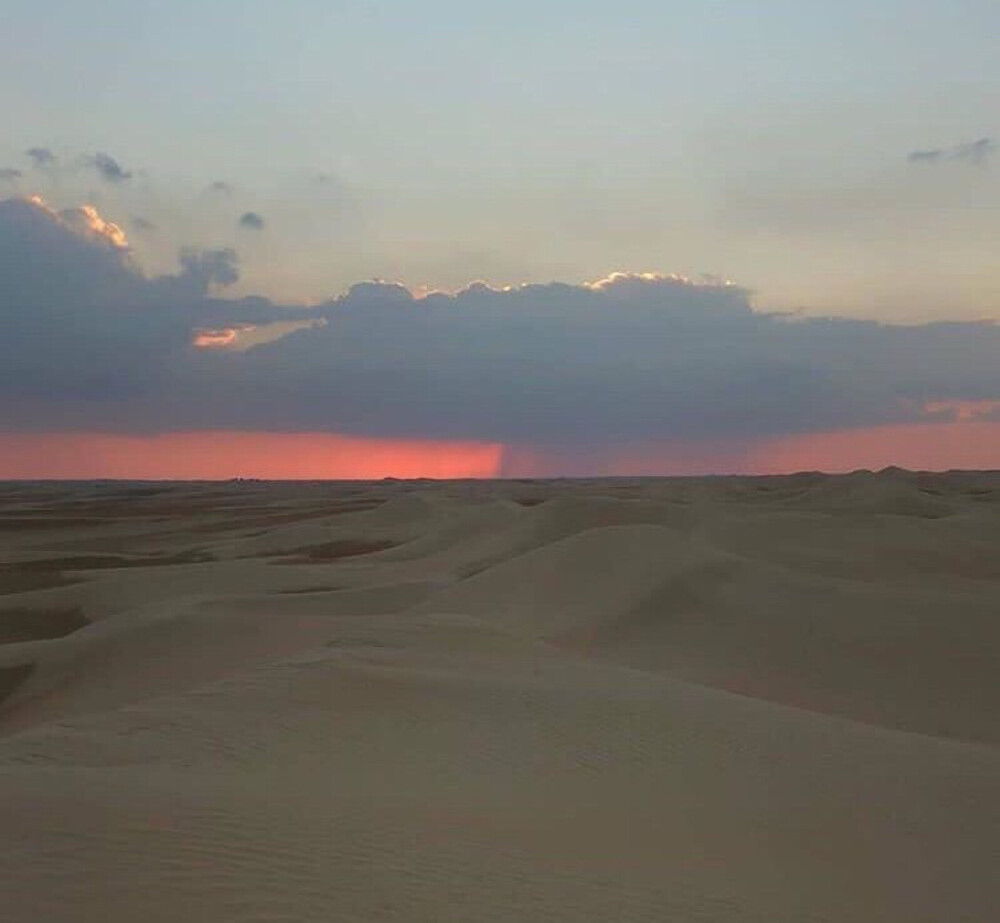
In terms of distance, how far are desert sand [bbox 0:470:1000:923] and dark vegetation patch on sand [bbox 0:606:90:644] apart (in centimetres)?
324

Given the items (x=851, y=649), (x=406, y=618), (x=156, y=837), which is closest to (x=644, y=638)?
(x=851, y=649)

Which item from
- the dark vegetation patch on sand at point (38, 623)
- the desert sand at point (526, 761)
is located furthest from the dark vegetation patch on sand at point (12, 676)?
the dark vegetation patch on sand at point (38, 623)

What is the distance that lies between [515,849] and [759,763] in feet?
8.92

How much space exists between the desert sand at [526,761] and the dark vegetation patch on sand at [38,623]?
3239 millimetres

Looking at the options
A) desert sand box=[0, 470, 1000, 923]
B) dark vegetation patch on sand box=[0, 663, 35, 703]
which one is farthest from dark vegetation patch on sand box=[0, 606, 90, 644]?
dark vegetation patch on sand box=[0, 663, 35, 703]

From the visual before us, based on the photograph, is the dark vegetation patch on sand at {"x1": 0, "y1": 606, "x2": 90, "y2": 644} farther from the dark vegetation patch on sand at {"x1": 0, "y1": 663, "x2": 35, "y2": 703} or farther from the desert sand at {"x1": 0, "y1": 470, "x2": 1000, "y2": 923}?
the dark vegetation patch on sand at {"x1": 0, "y1": 663, "x2": 35, "y2": 703}

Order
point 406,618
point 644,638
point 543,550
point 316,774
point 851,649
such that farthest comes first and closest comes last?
point 543,550 → point 644,638 → point 851,649 → point 406,618 → point 316,774

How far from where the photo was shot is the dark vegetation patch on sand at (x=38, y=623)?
18.7 meters

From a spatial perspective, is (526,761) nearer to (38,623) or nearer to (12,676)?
(12,676)

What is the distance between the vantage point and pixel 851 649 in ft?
42.2

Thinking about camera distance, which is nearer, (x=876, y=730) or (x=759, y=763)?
(x=759, y=763)

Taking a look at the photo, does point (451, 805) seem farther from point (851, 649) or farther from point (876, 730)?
point (851, 649)

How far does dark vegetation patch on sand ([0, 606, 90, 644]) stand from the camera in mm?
18672

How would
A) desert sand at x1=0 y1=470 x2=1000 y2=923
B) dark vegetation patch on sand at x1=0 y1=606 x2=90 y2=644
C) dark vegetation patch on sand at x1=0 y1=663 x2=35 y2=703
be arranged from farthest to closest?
dark vegetation patch on sand at x1=0 y1=606 x2=90 y2=644, dark vegetation patch on sand at x1=0 y1=663 x2=35 y2=703, desert sand at x1=0 y1=470 x2=1000 y2=923
